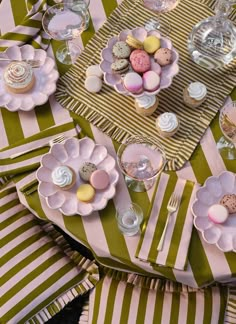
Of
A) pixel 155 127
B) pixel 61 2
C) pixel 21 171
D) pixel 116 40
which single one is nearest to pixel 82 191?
pixel 21 171

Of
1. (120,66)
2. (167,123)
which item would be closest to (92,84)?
(120,66)

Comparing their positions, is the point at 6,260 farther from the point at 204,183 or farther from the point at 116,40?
the point at 116,40

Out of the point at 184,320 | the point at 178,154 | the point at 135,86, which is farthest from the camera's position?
the point at 184,320

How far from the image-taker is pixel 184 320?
1696 millimetres

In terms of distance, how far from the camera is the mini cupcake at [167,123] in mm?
1572

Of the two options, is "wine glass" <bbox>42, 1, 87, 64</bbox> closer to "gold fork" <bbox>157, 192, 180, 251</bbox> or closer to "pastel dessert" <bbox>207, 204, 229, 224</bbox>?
"gold fork" <bbox>157, 192, 180, 251</bbox>

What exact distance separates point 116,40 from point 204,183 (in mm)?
556

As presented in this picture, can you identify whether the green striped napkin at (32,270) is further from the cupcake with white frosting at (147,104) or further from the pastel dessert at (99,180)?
the cupcake with white frosting at (147,104)

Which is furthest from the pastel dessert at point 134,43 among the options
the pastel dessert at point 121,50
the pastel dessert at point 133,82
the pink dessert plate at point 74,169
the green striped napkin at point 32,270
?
the green striped napkin at point 32,270

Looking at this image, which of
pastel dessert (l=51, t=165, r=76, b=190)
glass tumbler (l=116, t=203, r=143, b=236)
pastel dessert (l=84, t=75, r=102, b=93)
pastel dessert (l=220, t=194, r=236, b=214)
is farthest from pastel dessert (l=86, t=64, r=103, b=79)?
pastel dessert (l=220, t=194, r=236, b=214)

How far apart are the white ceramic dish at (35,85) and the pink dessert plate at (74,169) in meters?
0.20

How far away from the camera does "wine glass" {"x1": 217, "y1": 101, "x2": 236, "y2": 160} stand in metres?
1.53

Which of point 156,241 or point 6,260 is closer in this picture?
point 156,241

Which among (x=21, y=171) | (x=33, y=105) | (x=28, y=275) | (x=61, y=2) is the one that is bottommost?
(x=28, y=275)
